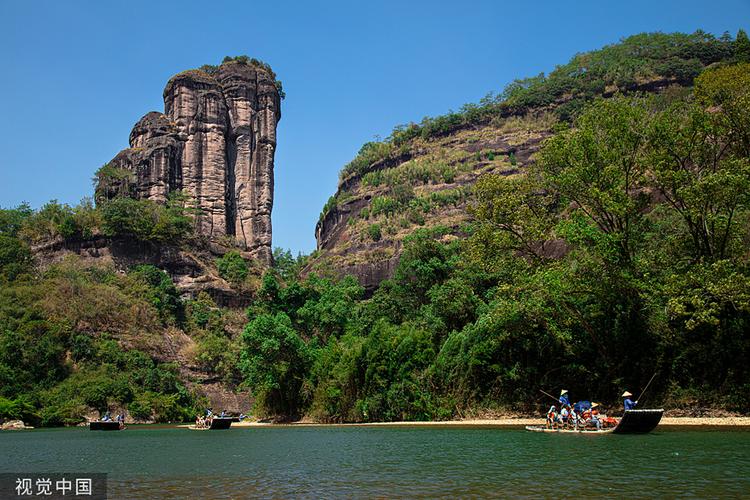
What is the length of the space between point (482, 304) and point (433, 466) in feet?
73.6

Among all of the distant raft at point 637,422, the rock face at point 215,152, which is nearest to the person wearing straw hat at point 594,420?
Result: the distant raft at point 637,422

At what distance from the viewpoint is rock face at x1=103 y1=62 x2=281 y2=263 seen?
85875mm

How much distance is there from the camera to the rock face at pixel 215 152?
282 feet

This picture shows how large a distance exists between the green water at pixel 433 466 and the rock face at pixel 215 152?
217 ft

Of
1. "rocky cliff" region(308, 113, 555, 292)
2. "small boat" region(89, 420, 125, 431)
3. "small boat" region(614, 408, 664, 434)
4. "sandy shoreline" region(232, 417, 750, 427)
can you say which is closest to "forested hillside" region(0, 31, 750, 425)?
"sandy shoreline" region(232, 417, 750, 427)

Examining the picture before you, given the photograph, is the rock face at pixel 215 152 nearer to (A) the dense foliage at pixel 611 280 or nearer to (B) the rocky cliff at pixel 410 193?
(B) the rocky cliff at pixel 410 193

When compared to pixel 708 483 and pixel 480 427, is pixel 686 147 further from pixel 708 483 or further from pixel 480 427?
pixel 708 483

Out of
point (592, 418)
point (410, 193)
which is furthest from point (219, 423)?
point (410, 193)

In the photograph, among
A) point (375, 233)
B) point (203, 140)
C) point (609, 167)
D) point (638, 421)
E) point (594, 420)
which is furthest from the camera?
point (203, 140)

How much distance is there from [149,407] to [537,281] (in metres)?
38.0

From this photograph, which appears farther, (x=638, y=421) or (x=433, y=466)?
(x=638, y=421)

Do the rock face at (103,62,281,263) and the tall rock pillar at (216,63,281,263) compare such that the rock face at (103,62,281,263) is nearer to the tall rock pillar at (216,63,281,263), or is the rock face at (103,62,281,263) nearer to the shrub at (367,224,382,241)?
the tall rock pillar at (216,63,281,263)

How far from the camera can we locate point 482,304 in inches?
1443

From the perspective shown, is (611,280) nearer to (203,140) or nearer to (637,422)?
(637,422)
